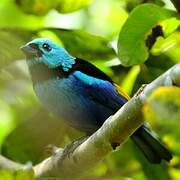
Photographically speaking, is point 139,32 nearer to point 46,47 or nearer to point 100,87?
point 100,87

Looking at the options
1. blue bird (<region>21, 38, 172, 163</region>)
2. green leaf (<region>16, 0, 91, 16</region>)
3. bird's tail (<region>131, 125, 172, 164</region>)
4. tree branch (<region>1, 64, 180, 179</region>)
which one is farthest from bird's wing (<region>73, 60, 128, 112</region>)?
tree branch (<region>1, 64, 180, 179</region>)

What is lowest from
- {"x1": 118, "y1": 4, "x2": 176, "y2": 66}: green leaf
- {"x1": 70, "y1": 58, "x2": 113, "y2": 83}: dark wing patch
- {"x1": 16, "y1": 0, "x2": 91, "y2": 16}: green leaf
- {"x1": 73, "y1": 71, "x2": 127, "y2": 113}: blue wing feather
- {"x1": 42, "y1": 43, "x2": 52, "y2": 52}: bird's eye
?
{"x1": 73, "y1": 71, "x2": 127, "y2": 113}: blue wing feather

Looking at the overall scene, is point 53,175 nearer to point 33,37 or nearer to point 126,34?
point 126,34

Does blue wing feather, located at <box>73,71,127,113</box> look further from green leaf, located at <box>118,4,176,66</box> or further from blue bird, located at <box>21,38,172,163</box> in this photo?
green leaf, located at <box>118,4,176,66</box>

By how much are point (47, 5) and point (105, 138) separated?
97cm

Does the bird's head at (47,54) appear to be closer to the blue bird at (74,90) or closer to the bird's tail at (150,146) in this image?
the blue bird at (74,90)

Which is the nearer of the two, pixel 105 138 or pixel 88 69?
pixel 105 138

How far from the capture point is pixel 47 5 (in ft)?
7.25

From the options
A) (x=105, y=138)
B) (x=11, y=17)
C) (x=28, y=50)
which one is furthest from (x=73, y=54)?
(x=105, y=138)

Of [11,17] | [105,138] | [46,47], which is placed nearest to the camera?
[105,138]

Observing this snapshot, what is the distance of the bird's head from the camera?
2.27 metres

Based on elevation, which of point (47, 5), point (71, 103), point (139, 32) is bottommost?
point (71, 103)

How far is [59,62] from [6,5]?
19.1 inches

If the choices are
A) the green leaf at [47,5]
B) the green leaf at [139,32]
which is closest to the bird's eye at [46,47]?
the green leaf at [47,5]
